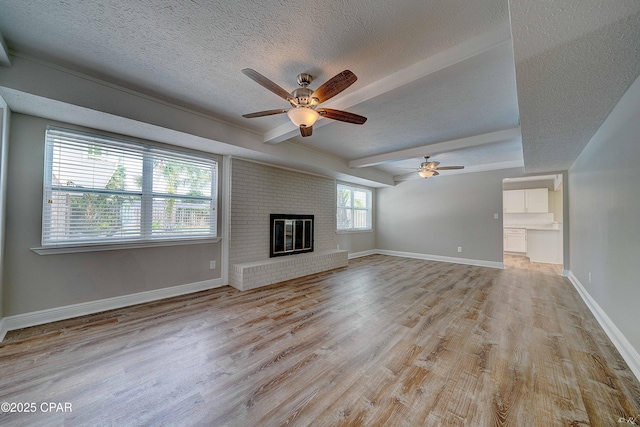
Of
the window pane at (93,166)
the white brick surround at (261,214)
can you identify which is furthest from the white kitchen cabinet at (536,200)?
the window pane at (93,166)

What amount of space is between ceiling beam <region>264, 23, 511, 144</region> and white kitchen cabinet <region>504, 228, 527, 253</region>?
7.59m

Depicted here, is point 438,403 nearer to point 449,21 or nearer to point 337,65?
point 449,21

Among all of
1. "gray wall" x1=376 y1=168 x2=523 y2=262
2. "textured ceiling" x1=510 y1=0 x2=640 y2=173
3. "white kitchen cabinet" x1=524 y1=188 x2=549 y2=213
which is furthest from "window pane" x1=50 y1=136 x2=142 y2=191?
"white kitchen cabinet" x1=524 y1=188 x2=549 y2=213

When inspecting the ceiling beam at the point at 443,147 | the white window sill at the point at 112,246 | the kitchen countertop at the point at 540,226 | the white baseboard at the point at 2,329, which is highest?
A: the ceiling beam at the point at 443,147

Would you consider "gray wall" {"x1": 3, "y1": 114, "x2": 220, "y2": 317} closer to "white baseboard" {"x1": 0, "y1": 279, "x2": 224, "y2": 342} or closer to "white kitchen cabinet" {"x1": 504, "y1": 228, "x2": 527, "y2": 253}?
"white baseboard" {"x1": 0, "y1": 279, "x2": 224, "y2": 342}

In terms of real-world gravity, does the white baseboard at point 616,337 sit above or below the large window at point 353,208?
below

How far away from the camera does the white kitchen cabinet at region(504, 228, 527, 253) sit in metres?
7.14

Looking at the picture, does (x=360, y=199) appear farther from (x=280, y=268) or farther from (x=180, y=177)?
(x=180, y=177)

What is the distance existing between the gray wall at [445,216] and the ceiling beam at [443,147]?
7.64ft

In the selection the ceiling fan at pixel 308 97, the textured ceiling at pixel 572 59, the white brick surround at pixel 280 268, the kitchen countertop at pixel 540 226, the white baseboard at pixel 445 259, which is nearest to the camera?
the textured ceiling at pixel 572 59

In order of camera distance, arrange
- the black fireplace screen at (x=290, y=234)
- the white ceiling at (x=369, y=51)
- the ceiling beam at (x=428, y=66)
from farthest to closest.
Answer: the black fireplace screen at (x=290, y=234)
the ceiling beam at (x=428, y=66)
the white ceiling at (x=369, y=51)

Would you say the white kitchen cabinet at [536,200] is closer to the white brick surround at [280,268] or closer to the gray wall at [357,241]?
the gray wall at [357,241]

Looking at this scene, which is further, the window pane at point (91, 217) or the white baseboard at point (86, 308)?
the window pane at point (91, 217)

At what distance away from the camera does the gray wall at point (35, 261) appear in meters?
2.38
